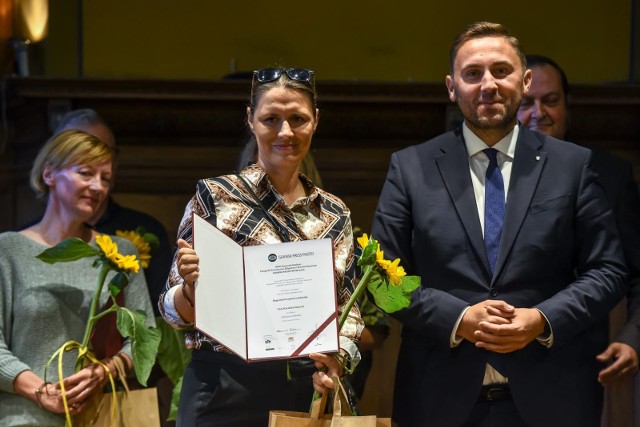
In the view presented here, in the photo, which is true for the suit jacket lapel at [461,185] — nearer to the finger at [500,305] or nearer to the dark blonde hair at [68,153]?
the finger at [500,305]

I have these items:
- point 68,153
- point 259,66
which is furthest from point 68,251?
point 259,66

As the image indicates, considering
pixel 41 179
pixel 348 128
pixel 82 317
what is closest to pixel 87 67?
pixel 348 128

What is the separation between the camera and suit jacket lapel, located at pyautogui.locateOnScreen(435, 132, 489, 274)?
10.4 ft

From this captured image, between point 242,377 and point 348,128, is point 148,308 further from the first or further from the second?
point 348,128

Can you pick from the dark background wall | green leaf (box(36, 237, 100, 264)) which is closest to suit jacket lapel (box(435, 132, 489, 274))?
green leaf (box(36, 237, 100, 264))

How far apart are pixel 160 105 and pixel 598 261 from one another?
2.60 meters

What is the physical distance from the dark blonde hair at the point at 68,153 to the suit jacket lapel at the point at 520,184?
139cm

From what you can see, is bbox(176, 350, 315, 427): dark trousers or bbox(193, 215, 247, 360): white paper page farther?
bbox(176, 350, 315, 427): dark trousers

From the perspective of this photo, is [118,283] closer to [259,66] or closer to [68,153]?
[68,153]

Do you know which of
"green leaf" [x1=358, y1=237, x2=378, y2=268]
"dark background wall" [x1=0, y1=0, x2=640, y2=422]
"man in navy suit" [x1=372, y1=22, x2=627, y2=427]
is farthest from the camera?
"dark background wall" [x1=0, y1=0, x2=640, y2=422]

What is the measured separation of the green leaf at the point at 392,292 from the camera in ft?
9.70

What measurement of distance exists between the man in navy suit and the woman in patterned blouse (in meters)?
0.21

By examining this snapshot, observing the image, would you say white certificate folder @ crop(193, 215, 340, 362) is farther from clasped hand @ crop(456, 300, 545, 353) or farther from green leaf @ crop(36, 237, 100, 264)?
green leaf @ crop(36, 237, 100, 264)

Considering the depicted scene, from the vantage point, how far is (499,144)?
10.9 ft
